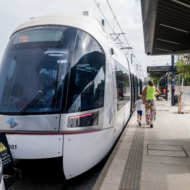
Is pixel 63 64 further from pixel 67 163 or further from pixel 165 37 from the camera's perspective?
pixel 165 37

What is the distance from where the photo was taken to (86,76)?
4.44 meters

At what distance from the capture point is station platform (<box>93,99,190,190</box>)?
4004 mm

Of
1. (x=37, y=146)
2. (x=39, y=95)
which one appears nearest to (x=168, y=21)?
(x=39, y=95)

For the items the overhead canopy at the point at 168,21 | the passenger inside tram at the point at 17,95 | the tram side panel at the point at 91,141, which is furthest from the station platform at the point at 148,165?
the overhead canopy at the point at 168,21

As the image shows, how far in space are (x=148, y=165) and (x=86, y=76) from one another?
223cm

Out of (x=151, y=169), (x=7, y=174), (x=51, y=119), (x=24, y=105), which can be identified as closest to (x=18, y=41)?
(x=24, y=105)

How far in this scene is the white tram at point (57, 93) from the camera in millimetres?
3971

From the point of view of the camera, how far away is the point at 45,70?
4254 millimetres

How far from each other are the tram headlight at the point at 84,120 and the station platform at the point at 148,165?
3.29ft

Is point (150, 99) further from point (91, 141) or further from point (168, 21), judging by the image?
point (91, 141)

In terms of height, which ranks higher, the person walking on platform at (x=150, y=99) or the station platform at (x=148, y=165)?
the person walking on platform at (x=150, y=99)

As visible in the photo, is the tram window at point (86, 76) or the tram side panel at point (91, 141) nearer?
the tram side panel at point (91, 141)

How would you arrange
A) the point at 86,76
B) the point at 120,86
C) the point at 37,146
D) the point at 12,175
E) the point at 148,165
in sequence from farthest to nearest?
the point at 120,86
the point at 148,165
the point at 86,76
the point at 37,146
the point at 12,175

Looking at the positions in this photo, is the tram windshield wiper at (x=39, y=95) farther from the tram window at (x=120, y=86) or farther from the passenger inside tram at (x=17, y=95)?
the tram window at (x=120, y=86)
